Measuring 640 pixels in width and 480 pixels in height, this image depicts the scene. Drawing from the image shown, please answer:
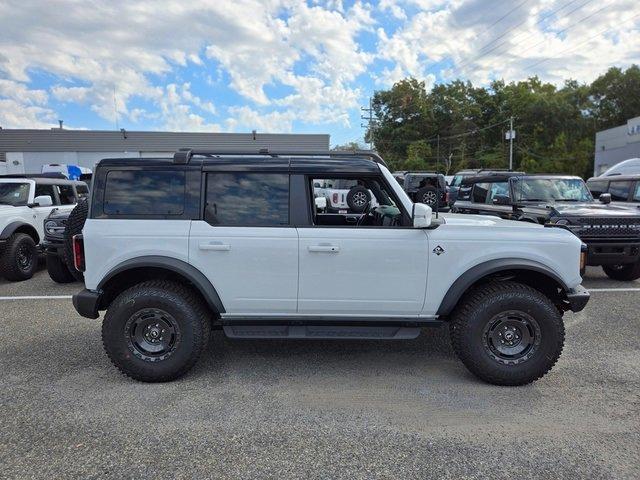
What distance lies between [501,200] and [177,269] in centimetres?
704

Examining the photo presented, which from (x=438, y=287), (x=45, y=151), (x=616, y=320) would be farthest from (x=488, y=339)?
(x=45, y=151)

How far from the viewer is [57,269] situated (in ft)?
24.1

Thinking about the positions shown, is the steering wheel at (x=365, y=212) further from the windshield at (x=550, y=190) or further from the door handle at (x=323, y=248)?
the windshield at (x=550, y=190)

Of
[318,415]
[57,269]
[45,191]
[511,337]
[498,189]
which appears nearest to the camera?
[318,415]

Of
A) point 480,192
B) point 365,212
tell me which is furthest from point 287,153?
point 480,192

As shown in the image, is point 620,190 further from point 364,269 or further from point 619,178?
point 364,269

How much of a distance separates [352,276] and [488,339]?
3.99ft

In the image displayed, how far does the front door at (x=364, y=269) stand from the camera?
3.72m

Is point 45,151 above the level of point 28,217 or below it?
above

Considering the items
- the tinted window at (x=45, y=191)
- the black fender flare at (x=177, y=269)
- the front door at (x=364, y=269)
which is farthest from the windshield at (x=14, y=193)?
the front door at (x=364, y=269)

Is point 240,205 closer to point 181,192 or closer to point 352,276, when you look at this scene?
point 181,192

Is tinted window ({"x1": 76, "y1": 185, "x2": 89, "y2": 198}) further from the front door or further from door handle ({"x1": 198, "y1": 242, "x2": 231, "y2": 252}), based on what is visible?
the front door

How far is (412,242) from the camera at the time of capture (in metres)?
3.72

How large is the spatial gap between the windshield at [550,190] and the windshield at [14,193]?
30.1 feet
